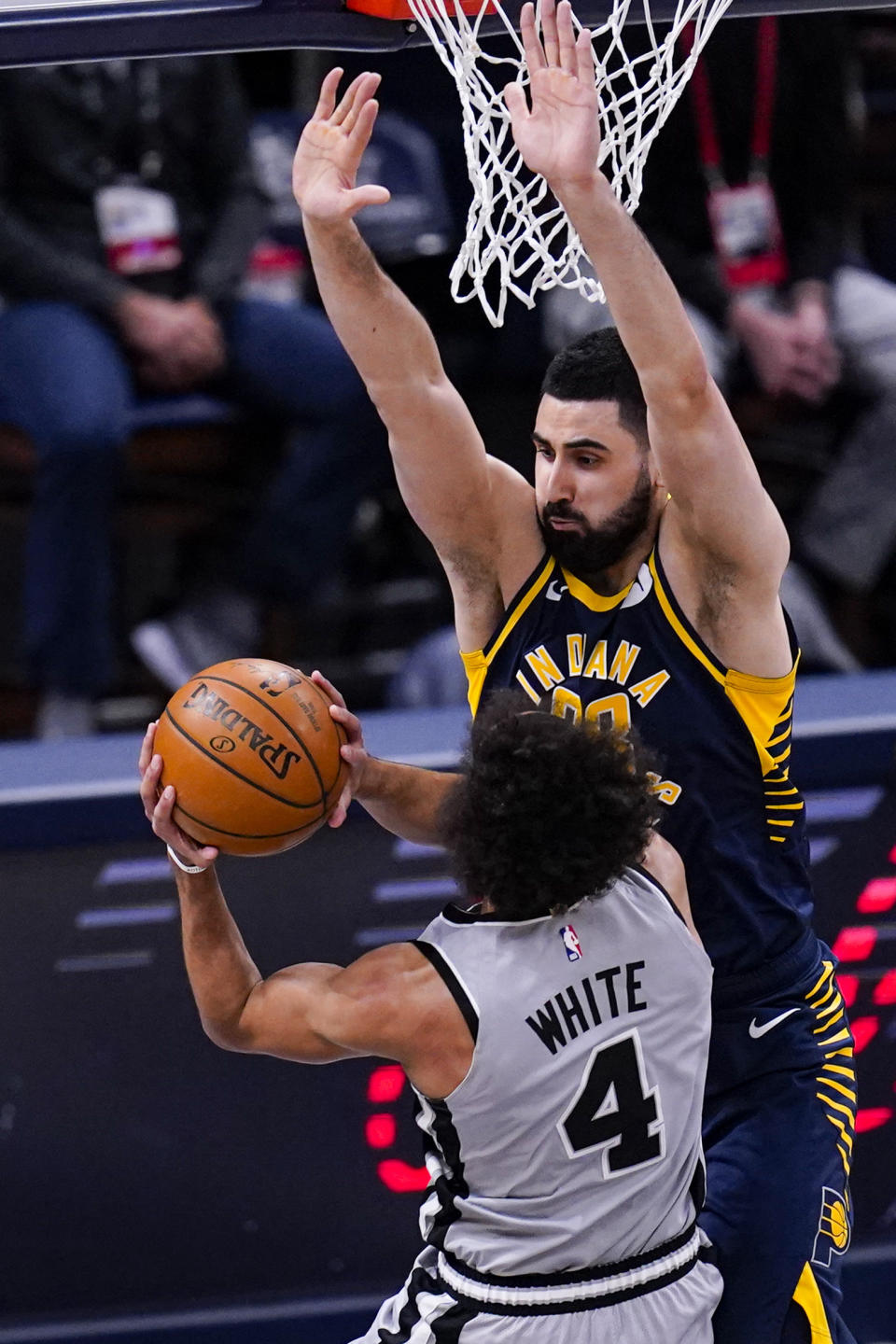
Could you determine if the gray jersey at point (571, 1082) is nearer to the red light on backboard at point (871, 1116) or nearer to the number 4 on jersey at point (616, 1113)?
the number 4 on jersey at point (616, 1113)

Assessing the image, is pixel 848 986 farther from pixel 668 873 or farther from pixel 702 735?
pixel 668 873

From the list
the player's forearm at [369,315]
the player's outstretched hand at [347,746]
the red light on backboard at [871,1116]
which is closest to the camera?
the player's outstretched hand at [347,746]

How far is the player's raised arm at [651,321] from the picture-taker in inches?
103

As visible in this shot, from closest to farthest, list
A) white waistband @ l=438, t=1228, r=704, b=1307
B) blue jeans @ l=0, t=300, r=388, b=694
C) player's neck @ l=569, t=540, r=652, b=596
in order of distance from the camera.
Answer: white waistband @ l=438, t=1228, r=704, b=1307 < player's neck @ l=569, t=540, r=652, b=596 < blue jeans @ l=0, t=300, r=388, b=694

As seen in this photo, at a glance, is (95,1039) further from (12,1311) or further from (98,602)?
(98,602)

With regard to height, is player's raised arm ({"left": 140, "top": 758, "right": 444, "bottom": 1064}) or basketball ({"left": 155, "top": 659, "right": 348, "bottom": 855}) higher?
basketball ({"left": 155, "top": 659, "right": 348, "bottom": 855})

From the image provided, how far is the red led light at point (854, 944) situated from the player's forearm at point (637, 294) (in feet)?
4.96

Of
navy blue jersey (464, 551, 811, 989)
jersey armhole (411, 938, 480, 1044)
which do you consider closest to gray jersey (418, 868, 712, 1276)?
jersey armhole (411, 938, 480, 1044)

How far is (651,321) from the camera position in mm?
2654

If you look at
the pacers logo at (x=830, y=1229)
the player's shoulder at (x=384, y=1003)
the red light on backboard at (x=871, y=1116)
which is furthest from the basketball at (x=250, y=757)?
the red light on backboard at (x=871, y=1116)

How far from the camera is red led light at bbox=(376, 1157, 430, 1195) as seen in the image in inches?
148

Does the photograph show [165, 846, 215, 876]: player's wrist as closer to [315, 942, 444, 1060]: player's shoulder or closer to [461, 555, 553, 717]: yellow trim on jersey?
[315, 942, 444, 1060]: player's shoulder

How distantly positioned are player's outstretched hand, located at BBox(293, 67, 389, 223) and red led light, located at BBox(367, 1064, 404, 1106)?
5.81 feet

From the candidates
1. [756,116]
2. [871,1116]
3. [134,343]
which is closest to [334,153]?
[134,343]
